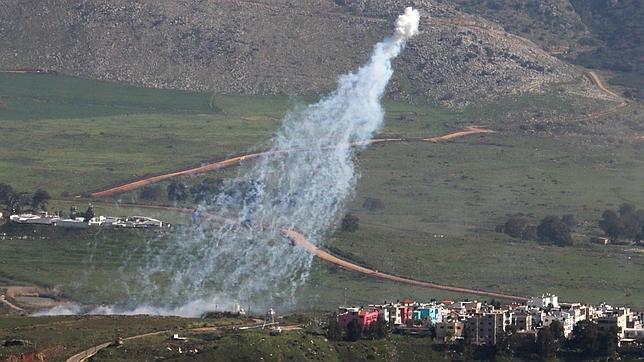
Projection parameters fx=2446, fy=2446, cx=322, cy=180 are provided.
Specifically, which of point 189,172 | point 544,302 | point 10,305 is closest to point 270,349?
point 544,302

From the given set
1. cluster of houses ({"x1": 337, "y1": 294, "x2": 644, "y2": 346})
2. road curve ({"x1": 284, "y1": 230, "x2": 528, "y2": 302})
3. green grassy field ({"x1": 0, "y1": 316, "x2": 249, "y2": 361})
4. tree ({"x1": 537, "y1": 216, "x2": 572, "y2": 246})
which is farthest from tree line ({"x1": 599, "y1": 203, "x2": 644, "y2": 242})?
green grassy field ({"x1": 0, "y1": 316, "x2": 249, "y2": 361})

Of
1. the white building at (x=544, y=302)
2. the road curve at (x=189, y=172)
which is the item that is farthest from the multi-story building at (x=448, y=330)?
the road curve at (x=189, y=172)

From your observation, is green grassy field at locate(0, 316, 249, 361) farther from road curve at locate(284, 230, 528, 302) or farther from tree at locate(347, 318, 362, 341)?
road curve at locate(284, 230, 528, 302)

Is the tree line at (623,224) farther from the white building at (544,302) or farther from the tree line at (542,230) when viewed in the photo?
the white building at (544,302)

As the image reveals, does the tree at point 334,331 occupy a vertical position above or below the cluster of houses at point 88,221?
below

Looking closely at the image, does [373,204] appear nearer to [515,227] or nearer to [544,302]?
[515,227]

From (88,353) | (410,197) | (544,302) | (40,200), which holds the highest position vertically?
(410,197)

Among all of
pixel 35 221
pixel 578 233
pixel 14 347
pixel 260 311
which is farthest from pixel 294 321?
pixel 578 233
